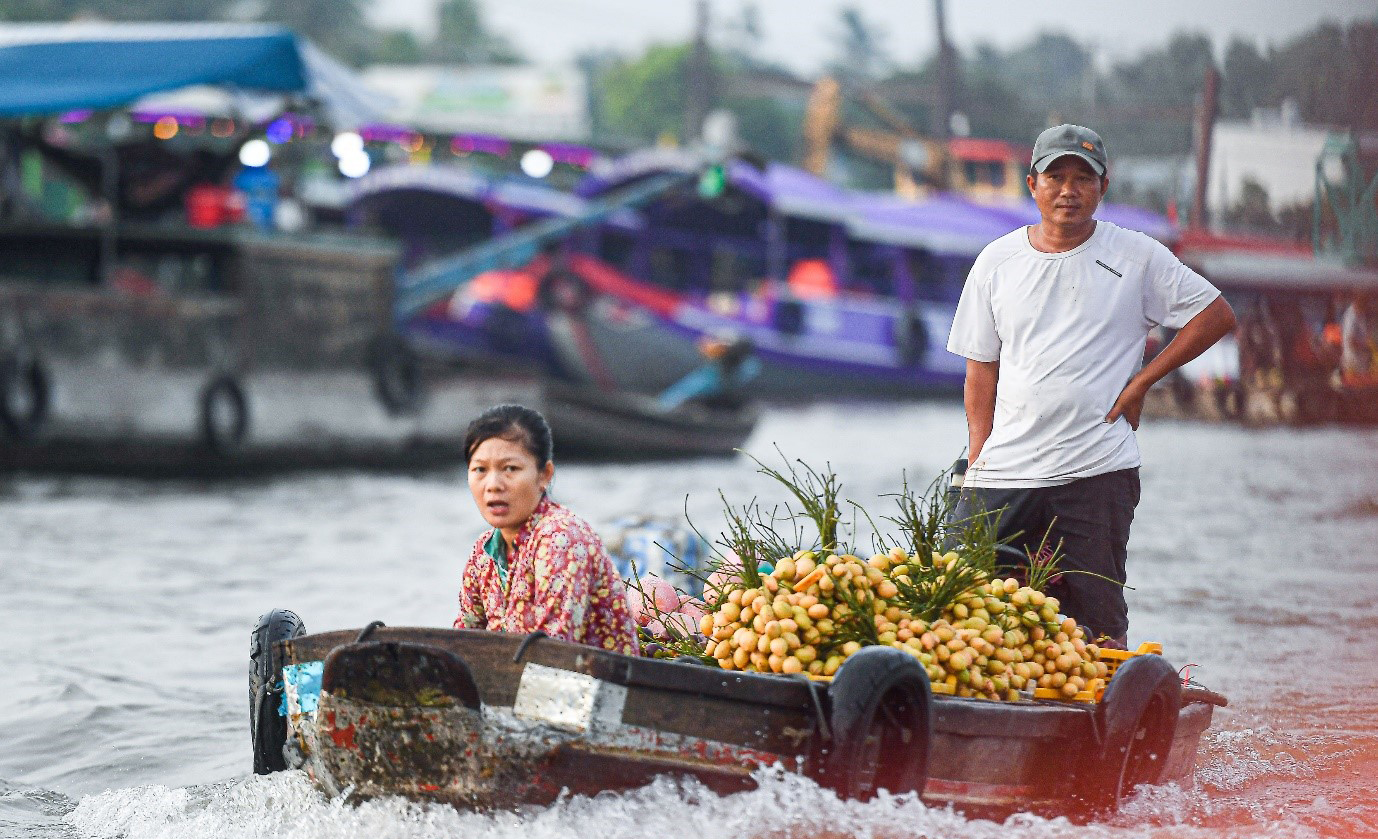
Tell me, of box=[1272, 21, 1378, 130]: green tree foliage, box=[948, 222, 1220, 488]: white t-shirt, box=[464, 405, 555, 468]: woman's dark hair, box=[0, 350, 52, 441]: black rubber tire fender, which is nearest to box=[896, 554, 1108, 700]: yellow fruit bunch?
box=[948, 222, 1220, 488]: white t-shirt

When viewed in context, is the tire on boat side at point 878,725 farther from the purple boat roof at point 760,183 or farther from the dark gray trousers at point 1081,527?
the purple boat roof at point 760,183

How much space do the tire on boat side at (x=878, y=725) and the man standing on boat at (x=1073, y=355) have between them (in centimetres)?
82

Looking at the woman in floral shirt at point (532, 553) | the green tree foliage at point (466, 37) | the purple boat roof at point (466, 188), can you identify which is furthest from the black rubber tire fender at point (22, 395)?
the green tree foliage at point (466, 37)

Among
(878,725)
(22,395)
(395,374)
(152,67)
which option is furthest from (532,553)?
(395,374)

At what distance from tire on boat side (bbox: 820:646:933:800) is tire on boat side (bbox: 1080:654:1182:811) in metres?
0.63

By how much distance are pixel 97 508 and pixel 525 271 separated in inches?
547

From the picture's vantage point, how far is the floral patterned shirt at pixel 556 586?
433cm

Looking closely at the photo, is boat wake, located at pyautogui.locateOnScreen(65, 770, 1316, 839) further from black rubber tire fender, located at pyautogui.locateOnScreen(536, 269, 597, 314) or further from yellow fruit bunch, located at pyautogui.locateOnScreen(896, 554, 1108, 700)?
black rubber tire fender, located at pyautogui.locateOnScreen(536, 269, 597, 314)

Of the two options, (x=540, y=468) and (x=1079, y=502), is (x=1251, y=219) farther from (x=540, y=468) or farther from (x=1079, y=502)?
(x=540, y=468)

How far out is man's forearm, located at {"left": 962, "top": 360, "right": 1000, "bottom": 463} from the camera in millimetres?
5148

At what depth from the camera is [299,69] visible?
15.5 metres

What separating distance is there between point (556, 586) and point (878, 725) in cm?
91

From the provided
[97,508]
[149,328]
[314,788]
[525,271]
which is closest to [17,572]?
[97,508]

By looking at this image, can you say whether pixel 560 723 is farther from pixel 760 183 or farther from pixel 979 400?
pixel 760 183
